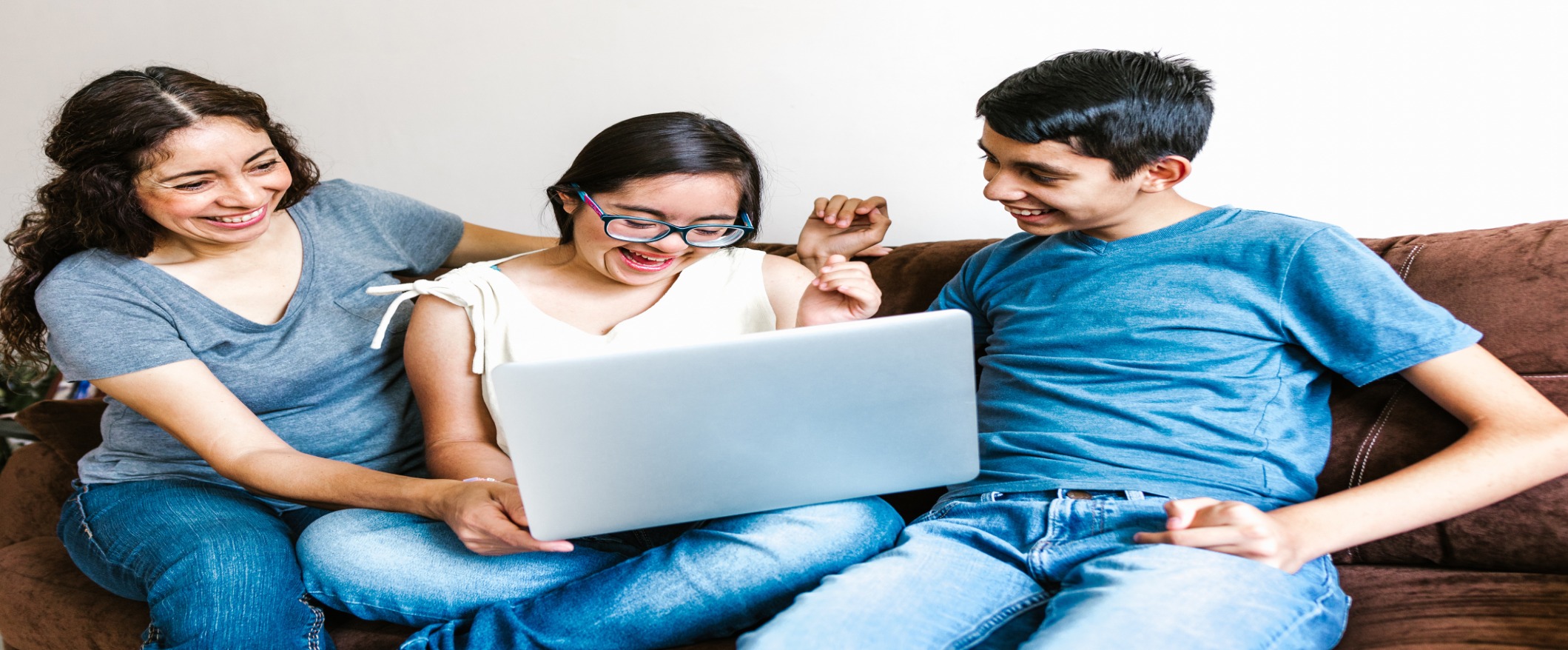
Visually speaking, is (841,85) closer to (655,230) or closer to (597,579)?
(655,230)

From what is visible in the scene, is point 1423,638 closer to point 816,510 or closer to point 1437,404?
point 1437,404

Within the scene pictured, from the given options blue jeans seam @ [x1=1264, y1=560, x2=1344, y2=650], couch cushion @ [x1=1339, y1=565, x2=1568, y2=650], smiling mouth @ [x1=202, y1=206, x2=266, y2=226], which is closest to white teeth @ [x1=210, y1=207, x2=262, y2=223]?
smiling mouth @ [x1=202, y1=206, x2=266, y2=226]

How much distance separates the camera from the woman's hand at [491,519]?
1138 millimetres

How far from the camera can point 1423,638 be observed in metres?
1.05

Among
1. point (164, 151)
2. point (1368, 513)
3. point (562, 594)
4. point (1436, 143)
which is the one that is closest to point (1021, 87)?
point (1368, 513)

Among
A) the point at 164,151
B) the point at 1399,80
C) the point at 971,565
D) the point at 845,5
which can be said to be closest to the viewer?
the point at 971,565

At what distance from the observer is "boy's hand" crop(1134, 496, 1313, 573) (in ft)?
3.26

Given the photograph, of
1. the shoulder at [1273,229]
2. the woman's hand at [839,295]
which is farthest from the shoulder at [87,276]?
the shoulder at [1273,229]

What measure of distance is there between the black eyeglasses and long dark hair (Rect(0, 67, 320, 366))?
1.89 feet

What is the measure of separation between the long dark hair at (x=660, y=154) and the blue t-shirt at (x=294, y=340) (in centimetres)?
46

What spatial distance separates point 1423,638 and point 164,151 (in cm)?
166

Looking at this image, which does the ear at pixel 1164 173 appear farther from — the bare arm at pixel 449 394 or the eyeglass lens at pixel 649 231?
the bare arm at pixel 449 394

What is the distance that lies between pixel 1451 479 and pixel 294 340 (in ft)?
5.13

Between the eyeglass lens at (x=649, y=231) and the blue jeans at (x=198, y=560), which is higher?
the eyeglass lens at (x=649, y=231)
